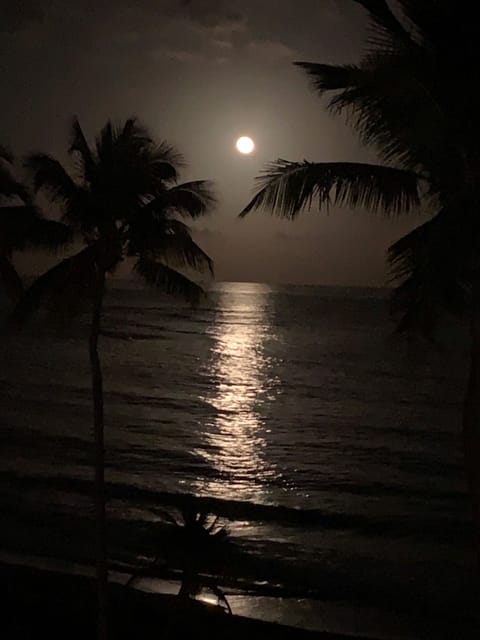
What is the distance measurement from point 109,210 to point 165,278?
5.28ft

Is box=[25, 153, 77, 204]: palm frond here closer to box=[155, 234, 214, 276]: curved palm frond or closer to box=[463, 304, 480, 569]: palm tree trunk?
box=[155, 234, 214, 276]: curved palm frond

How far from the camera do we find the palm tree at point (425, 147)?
6.00 meters

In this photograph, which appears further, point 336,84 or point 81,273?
point 81,273

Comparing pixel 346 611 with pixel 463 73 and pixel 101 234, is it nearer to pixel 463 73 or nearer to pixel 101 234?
pixel 101 234

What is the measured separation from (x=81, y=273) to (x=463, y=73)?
6.00 metres

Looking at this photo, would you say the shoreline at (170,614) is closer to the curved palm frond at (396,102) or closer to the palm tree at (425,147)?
the palm tree at (425,147)

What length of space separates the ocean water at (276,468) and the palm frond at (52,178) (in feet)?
7.46

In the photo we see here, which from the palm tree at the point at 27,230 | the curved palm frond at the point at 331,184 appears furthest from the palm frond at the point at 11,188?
the curved palm frond at the point at 331,184

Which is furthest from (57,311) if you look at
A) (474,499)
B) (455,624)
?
(455,624)

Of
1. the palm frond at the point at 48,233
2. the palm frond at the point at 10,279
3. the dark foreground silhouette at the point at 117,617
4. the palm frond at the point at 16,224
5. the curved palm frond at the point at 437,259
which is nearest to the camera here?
the curved palm frond at the point at 437,259

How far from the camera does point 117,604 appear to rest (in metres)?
10.1

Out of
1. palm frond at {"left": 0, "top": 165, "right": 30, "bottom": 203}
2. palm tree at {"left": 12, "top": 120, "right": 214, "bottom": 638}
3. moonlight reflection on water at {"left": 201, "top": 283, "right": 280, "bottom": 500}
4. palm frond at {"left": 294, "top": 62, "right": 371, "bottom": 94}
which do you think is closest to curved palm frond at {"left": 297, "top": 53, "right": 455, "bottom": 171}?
palm frond at {"left": 294, "top": 62, "right": 371, "bottom": 94}

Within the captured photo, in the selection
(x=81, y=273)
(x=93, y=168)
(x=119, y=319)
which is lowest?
(x=119, y=319)

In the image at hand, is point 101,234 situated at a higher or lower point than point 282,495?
higher
